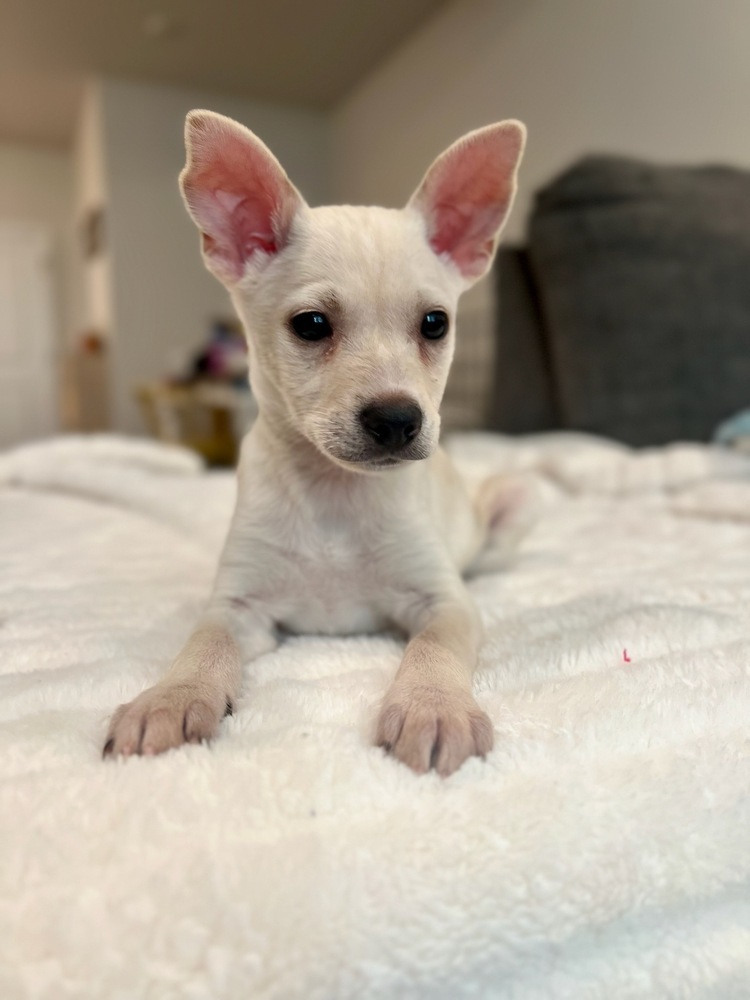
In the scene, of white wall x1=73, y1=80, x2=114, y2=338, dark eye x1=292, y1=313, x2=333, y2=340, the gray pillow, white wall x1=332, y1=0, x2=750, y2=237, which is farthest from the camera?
white wall x1=73, y1=80, x2=114, y2=338

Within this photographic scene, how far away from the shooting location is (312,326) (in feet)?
3.51

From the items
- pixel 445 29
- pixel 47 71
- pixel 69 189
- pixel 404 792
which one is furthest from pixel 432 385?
pixel 69 189

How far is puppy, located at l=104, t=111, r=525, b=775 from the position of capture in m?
1.00

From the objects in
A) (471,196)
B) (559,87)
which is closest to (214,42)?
(559,87)

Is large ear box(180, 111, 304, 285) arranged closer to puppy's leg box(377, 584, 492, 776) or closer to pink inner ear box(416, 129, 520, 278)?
pink inner ear box(416, 129, 520, 278)

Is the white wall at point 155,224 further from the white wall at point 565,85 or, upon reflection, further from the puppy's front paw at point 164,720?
the puppy's front paw at point 164,720

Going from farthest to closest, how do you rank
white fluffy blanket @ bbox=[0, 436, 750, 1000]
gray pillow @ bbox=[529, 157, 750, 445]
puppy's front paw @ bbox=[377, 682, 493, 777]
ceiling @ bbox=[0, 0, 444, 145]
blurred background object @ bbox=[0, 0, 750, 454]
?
1. ceiling @ bbox=[0, 0, 444, 145]
2. blurred background object @ bbox=[0, 0, 750, 454]
3. gray pillow @ bbox=[529, 157, 750, 445]
4. puppy's front paw @ bbox=[377, 682, 493, 777]
5. white fluffy blanket @ bbox=[0, 436, 750, 1000]

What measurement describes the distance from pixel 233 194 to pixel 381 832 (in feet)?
2.92

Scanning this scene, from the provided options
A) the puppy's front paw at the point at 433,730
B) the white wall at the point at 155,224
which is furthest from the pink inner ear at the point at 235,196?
the white wall at the point at 155,224

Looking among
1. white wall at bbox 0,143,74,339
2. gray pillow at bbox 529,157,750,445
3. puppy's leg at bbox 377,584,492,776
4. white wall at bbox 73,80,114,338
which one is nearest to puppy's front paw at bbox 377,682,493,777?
puppy's leg at bbox 377,584,492,776

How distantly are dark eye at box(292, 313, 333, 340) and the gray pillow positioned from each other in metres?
1.90

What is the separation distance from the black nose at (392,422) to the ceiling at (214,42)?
441 cm

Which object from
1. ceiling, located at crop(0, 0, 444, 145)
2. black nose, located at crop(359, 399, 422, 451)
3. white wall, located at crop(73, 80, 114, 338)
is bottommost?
black nose, located at crop(359, 399, 422, 451)

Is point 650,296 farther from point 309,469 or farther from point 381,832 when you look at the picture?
point 381,832
